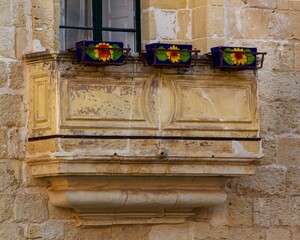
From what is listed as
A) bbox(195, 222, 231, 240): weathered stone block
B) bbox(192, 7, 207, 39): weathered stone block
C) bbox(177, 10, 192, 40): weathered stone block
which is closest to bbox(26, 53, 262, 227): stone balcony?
bbox(195, 222, 231, 240): weathered stone block

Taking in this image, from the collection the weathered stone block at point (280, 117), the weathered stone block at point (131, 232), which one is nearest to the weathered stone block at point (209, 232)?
the weathered stone block at point (131, 232)

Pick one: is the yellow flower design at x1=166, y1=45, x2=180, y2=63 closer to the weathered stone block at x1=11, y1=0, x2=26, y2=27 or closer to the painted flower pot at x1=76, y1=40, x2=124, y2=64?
the painted flower pot at x1=76, y1=40, x2=124, y2=64

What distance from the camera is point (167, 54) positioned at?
10172mm

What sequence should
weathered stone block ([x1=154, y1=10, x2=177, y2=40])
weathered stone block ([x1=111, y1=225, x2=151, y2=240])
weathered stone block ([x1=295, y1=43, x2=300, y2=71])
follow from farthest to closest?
1. weathered stone block ([x1=295, y1=43, x2=300, y2=71])
2. weathered stone block ([x1=154, y1=10, x2=177, y2=40])
3. weathered stone block ([x1=111, y1=225, x2=151, y2=240])

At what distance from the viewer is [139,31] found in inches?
437

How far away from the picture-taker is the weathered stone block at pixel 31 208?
33.7 ft

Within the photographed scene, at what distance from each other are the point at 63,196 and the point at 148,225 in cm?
82

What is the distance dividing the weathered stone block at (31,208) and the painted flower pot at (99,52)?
1.08 metres

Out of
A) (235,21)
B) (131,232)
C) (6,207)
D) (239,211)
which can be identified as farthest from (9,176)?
(235,21)

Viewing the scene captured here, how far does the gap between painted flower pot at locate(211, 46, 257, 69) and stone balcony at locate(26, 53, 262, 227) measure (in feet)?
0.39

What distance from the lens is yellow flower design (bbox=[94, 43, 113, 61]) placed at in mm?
10000

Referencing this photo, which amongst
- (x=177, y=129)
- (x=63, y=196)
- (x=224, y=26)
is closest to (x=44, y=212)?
(x=63, y=196)

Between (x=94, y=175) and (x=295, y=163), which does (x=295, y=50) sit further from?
(x=94, y=175)

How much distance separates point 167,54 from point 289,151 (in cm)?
156
